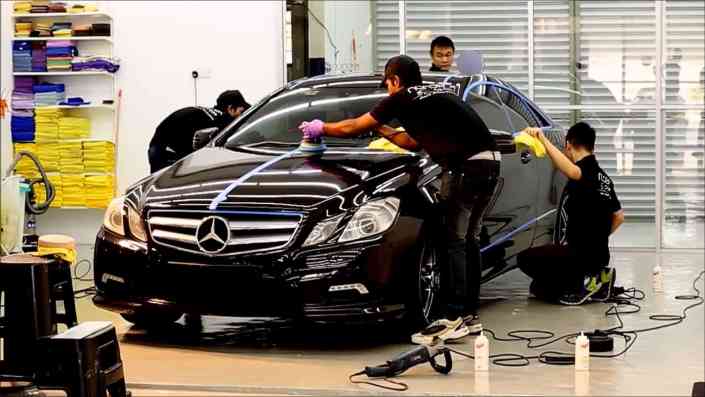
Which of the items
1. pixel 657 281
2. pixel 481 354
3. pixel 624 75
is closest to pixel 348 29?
A: pixel 624 75

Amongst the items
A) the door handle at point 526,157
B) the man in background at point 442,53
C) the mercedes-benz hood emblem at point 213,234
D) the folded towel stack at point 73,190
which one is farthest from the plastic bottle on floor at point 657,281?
the folded towel stack at point 73,190

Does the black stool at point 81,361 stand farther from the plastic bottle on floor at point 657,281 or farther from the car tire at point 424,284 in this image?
the plastic bottle on floor at point 657,281

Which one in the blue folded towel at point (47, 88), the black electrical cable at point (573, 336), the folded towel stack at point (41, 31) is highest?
the folded towel stack at point (41, 31)

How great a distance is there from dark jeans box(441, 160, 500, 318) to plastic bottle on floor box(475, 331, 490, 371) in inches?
23.8

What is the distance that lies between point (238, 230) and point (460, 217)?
113 cm

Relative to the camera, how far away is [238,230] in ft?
18.7

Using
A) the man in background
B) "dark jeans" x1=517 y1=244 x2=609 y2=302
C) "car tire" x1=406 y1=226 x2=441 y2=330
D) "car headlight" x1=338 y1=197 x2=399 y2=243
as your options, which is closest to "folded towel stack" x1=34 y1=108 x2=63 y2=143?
the man in background

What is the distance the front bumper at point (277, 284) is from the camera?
557 cm

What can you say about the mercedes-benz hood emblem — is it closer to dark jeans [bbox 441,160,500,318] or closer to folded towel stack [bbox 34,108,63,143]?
dark jeans [bbox 441,160,500,318]

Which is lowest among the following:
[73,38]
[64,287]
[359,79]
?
[64,287]

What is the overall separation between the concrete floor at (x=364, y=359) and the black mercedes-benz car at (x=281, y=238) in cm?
24

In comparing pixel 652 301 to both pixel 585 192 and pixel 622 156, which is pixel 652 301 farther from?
pixel 622 156

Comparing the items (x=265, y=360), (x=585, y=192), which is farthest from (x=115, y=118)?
(x=265, y=360)

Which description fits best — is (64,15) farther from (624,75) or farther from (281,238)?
(281,238)
